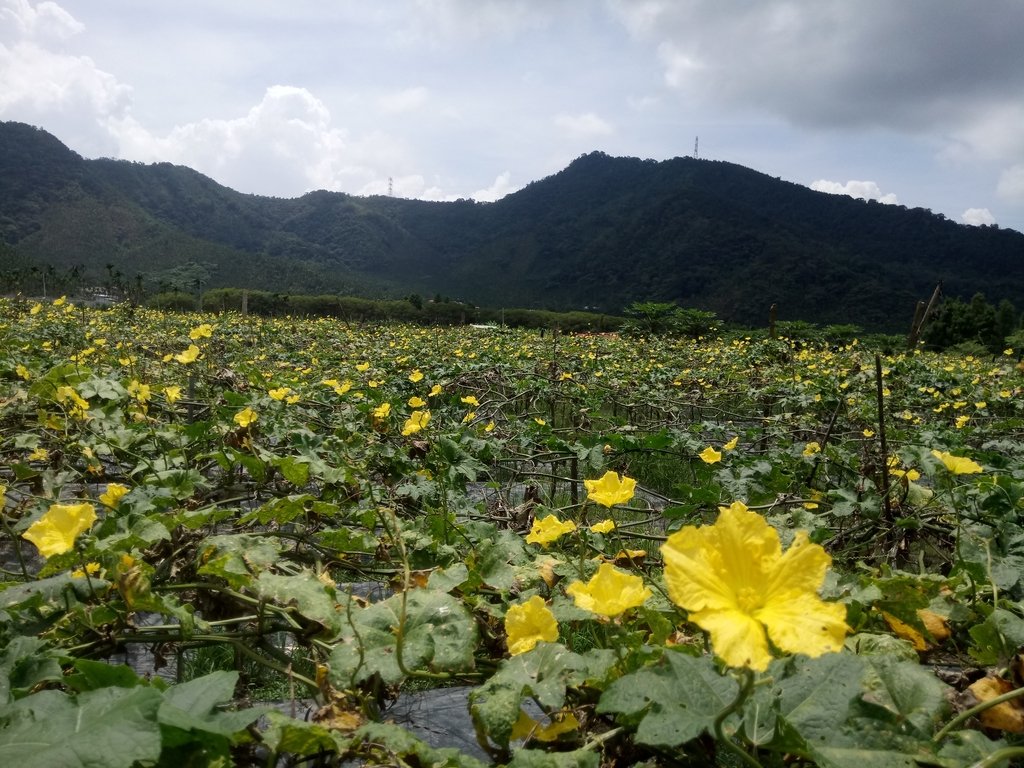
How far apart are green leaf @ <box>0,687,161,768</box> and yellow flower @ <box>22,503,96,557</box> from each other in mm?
496

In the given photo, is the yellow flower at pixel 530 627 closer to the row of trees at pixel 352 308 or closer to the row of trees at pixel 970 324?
the row of trees at pixel 352 308

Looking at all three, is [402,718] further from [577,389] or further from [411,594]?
[577,389]

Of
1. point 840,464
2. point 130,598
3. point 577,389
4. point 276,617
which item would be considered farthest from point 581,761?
point 577,389

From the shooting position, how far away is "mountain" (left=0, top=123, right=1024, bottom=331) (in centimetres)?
5900

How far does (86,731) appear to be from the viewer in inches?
24.7

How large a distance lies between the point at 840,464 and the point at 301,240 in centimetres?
9676

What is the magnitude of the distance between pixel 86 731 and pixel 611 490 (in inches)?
36.9

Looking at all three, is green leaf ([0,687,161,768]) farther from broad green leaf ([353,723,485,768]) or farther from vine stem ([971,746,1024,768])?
vine stem ([971,746,1024,768])

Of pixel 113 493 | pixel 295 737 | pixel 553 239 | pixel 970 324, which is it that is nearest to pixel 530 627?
pixel 295 737

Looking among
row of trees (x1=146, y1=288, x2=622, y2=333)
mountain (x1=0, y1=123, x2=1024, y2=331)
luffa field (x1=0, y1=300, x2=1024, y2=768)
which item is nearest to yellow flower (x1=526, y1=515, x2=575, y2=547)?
luffa field (x1=0, y1=300, x2=1024, y2=768)

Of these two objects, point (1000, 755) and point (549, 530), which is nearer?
point (1000, 755)

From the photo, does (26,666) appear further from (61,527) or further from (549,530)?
(549,530)

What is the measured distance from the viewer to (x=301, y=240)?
91375mm

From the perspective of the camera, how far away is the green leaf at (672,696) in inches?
27.9
